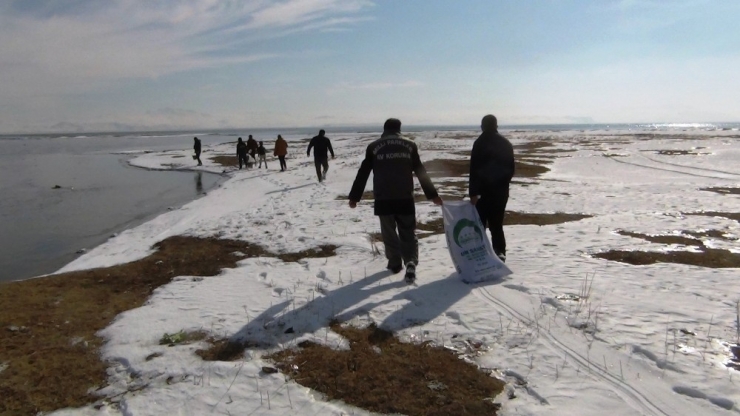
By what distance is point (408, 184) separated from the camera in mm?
6145

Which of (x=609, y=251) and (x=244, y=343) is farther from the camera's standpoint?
(x=609, y=251)

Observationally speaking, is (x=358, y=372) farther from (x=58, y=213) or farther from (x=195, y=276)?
(x=58, y=213)

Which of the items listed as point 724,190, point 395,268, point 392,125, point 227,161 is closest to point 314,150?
point 395,268

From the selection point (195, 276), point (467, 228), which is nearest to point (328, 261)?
point (195, 276)

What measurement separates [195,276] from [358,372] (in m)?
4.14

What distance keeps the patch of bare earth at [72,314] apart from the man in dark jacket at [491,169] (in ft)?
10.2

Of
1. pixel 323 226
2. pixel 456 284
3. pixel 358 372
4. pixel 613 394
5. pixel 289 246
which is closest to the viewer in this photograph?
pixel 613 394

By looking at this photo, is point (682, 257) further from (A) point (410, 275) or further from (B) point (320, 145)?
(B) point (320, 145)

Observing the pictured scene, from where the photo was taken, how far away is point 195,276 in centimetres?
720

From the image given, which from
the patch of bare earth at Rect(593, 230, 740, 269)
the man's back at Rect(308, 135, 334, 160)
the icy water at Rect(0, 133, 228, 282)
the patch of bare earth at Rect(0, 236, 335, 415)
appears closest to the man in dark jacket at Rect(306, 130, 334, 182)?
the man's back at Rect(308, 135, 334, 160)

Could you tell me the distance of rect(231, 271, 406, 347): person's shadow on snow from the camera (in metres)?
4.84

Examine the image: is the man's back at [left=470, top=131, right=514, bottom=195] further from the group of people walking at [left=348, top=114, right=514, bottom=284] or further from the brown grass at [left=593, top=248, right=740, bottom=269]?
the brown grass at [left=593, top=248, right=740, bottom=269]

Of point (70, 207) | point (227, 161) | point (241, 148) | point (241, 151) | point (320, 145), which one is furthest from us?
point (227, 161)

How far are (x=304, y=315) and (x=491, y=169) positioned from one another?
332cm
